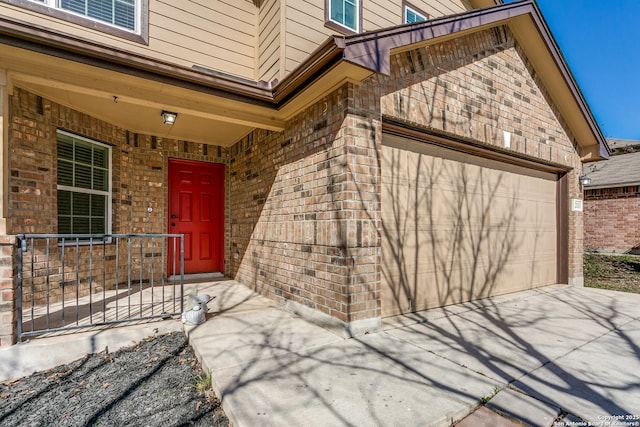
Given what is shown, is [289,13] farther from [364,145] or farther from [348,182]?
[348,182]

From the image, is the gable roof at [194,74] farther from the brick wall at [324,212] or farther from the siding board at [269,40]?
the siding board at [269,40]

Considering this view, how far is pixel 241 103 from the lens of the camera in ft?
11.9

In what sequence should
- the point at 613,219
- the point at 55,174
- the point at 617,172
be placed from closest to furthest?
the point at 55,174
the point at 613,219
the point at 617,172

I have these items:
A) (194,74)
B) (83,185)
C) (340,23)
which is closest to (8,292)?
(83,185)

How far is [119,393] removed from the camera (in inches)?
92.7

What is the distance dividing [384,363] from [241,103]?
306 cm

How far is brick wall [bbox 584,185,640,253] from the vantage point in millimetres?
11234

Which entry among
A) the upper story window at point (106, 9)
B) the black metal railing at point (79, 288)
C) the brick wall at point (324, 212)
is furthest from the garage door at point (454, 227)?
the upper story window at point (106, 9)

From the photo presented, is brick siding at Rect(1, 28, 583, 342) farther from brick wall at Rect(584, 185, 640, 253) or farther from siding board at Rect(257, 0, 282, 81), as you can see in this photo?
brick wall at Rect(584, 185, 640, 253)

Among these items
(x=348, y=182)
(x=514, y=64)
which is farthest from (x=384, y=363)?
(x=514, y=64)

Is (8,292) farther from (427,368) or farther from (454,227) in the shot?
(454,227)

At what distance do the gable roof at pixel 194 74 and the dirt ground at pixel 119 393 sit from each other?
2544 mm

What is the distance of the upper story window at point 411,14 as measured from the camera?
5741 millimetres

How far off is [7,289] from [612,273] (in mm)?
11060
